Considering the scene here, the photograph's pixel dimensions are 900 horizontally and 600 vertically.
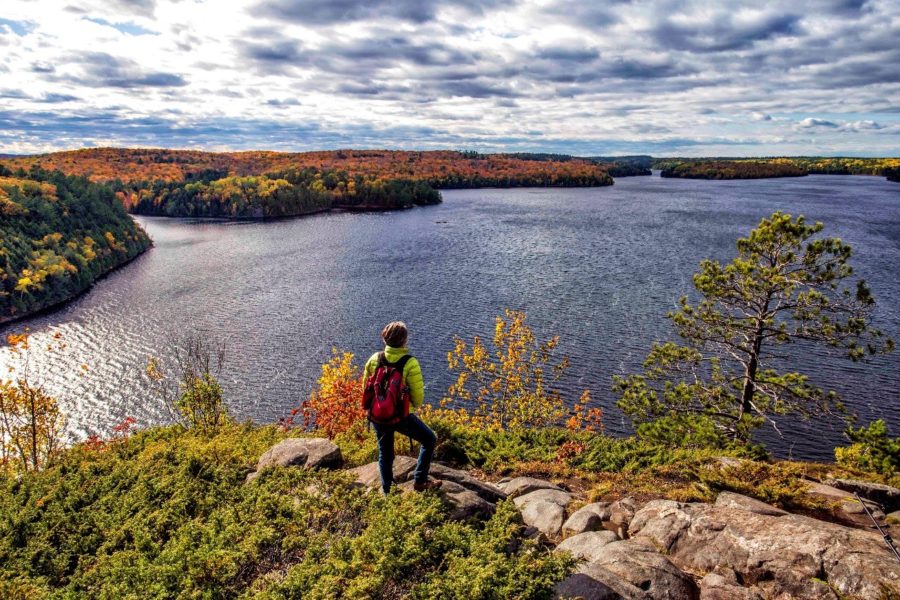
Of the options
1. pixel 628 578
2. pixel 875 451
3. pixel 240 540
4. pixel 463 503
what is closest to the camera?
pixel 628 578

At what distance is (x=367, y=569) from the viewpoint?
780 centimetres

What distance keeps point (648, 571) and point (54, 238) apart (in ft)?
339

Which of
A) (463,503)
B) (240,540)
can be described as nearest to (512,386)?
(463,503)

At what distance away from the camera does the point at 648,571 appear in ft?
28.0

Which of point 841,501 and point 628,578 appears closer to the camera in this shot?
point 628,578

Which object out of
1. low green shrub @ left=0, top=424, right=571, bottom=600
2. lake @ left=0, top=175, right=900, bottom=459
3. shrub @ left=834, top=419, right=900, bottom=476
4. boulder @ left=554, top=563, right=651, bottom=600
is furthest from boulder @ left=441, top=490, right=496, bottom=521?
lake @ left=0, top=175, right=900, bottom=459

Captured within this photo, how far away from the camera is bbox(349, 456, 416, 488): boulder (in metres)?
11.5

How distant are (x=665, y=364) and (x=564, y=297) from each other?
34.8 m

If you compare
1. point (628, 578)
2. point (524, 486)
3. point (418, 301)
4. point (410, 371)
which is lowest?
point (418, 301)

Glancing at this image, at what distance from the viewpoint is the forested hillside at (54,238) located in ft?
226

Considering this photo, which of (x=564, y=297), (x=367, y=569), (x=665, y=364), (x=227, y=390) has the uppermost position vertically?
(x=367, y=569)

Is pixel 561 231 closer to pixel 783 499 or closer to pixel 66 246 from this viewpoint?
pixel 66 246

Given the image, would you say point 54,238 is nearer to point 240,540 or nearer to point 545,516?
point 240,540

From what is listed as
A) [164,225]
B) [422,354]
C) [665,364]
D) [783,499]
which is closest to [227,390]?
[422,354]
